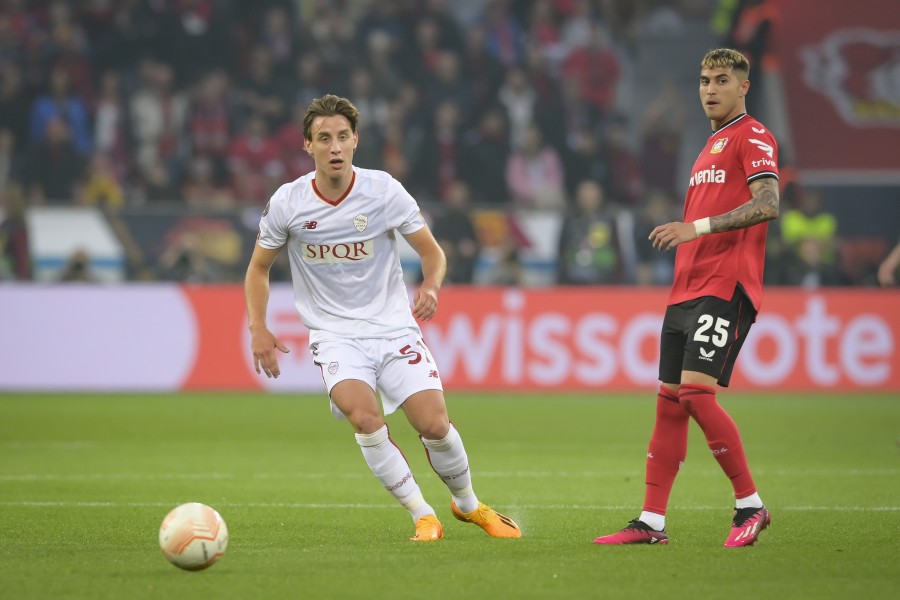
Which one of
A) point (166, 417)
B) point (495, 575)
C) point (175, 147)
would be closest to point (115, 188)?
point (175, 147)

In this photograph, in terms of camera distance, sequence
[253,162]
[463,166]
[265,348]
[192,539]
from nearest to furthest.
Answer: [192,539] < [265,348] < [253,162] < [463,166]

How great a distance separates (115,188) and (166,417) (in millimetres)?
6563

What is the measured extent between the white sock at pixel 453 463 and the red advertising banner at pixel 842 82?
1580cm

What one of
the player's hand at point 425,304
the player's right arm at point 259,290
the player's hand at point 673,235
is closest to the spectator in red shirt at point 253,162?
the player's right arm at point 259,290

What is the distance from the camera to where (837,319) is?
16.5 metres

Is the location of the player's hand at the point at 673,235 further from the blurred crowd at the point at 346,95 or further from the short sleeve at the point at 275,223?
the blurred crowd at the point at 346,95

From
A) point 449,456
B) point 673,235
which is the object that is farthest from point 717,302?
point 449,456

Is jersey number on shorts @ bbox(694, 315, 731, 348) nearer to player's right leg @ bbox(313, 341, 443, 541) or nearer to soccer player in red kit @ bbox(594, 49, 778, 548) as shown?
soccer player in red kit @ bbox(594, 49, 778, 548)

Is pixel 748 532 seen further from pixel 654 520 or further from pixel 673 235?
pixel 673 235

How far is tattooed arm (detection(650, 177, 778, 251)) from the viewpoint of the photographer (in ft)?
20.4

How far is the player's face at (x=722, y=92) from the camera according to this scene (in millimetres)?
6680

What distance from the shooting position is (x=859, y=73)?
22609 mm

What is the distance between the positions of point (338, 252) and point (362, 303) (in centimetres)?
28

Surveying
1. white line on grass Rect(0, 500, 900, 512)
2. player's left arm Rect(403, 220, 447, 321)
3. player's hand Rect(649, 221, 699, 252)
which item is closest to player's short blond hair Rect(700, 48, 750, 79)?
player's hand Rect(649, 221, 699, 252)
